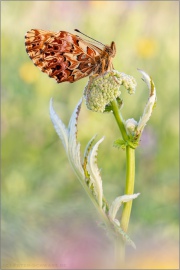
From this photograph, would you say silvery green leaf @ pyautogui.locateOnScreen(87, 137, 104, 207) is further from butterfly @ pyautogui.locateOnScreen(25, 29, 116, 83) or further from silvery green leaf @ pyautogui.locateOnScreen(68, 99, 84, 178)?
butterfly @ pyautogui.locateOnScreen(25, 29, 116, 83)

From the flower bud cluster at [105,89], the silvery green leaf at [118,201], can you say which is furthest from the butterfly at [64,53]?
the silvery green leaf at [118,201]

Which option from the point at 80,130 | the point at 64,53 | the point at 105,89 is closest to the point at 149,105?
the point at 105,89

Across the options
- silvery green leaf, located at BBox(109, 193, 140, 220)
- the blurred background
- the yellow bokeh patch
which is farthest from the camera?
the yellow bokeh patch

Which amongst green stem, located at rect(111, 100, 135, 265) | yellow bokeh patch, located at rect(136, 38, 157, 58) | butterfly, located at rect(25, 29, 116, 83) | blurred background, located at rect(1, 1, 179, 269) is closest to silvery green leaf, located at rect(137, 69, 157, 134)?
green stem, located at rect(111, 100, 135, 265)

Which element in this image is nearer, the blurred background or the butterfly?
the butterfly

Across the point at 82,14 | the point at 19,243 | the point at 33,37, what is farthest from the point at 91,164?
the point at 82,14

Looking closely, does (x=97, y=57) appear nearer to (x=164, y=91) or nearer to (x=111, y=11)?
(x=164, y=91)
